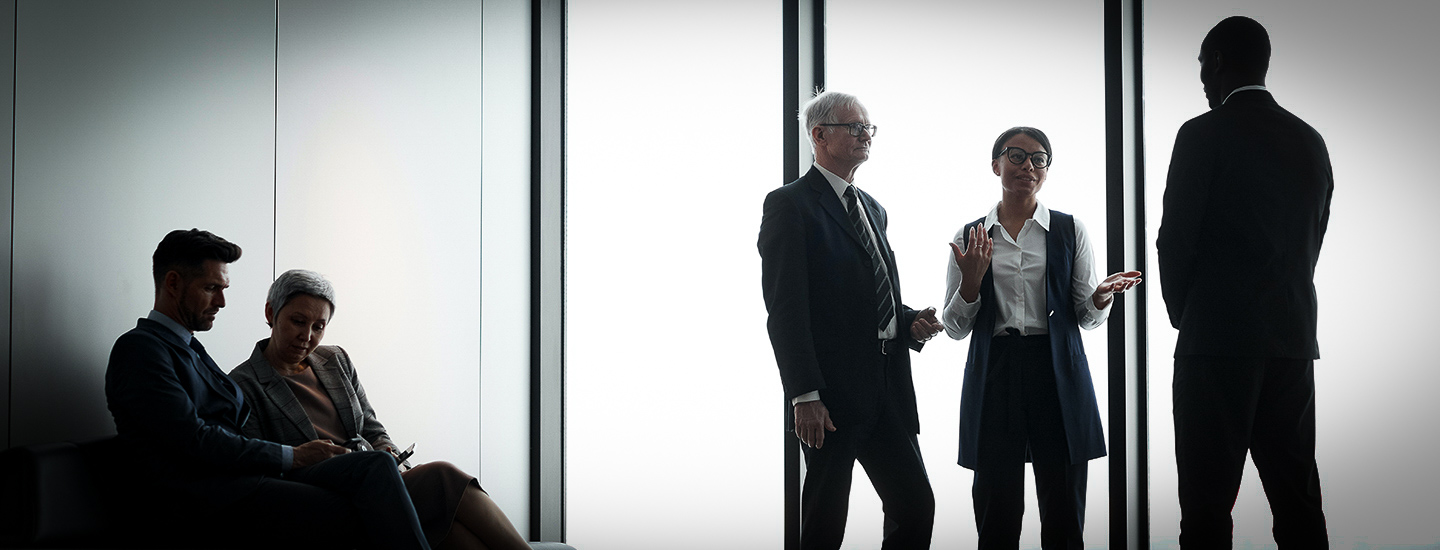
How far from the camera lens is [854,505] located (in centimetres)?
376

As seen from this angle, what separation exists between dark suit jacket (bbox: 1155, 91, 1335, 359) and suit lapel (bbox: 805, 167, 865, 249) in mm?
840

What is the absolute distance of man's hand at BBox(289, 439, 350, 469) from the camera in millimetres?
2297

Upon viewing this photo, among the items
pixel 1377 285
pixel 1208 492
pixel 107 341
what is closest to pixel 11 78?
pixel 107 341

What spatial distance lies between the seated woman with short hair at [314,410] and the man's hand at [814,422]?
799mm

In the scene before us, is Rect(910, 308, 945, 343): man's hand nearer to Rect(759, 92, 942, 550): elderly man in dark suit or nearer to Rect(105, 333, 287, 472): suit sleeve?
Rect(759, 92, 942, 550): elderly man in dark suit

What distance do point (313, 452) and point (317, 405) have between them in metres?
0.30

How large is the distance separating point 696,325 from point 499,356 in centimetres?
84

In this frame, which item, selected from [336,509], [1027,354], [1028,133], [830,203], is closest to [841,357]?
[830,203]

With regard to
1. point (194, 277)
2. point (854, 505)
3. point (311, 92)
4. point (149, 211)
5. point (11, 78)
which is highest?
point (311, 92)

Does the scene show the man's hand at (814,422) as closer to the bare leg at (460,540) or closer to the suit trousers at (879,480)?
the suit trousers at (879,480)

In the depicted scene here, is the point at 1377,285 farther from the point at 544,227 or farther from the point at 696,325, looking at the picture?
the point at 544,227

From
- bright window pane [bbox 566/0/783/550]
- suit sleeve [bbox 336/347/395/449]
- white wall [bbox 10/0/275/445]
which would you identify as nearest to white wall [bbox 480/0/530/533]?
bright window pane [bbox 566/0/783/550]

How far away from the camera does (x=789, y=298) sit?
7.95 ft

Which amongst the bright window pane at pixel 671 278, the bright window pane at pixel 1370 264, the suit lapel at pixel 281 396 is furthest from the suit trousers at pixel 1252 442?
the suit lapel at pixel 281 396
